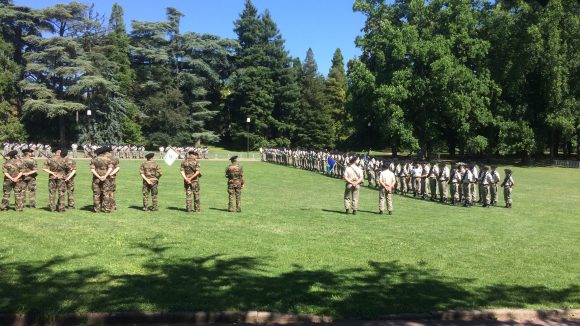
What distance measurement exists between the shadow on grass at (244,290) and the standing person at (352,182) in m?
7.45

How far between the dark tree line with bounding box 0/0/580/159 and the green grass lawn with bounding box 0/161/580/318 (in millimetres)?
30612

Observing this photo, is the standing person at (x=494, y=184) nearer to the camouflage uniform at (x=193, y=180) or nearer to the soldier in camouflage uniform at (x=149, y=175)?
the camouflage uniform at (x=193, y=180)

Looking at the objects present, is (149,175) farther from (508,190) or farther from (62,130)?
(62,130)

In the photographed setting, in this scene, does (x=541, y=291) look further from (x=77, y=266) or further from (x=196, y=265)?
(x=77, y=266)

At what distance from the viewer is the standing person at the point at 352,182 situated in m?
16.7

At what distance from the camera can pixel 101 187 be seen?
15.1 m

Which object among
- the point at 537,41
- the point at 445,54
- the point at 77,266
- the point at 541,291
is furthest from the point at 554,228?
the point at 537,41

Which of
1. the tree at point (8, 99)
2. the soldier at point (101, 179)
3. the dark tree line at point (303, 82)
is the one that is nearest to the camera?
the soldier at point (101, 179)

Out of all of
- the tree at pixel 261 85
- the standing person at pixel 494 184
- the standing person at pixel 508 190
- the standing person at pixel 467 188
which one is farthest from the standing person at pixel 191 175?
the tree at pixel 261 85

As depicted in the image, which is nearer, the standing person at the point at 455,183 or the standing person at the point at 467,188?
the standing person at the point at 467,188

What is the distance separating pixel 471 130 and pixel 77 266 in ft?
160

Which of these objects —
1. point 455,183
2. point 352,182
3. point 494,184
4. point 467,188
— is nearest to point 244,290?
point 352,182

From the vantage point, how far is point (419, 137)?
5284cm

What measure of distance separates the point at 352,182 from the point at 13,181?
10.4 metres
